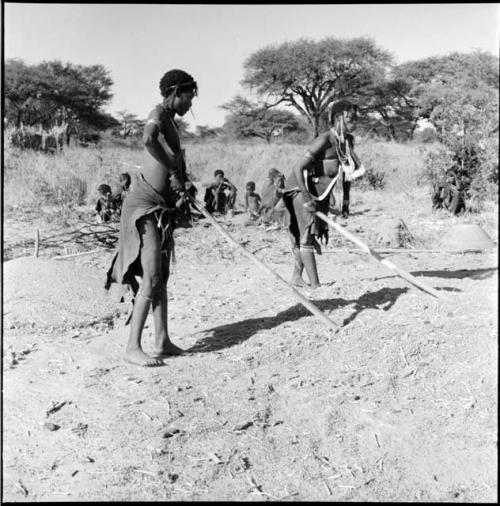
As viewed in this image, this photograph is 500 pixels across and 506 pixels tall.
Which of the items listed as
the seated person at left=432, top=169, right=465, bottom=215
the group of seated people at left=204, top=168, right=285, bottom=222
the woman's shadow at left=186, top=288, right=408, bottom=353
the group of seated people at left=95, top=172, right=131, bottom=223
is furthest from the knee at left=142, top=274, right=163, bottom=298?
the seated person at left=432, top=169, right=465, bottom=215

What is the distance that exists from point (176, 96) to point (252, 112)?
21.4m

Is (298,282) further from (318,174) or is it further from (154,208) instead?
(154,208)

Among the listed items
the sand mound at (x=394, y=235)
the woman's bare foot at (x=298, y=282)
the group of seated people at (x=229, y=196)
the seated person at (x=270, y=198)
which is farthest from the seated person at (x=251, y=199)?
the woman's bare foot at (x=298, y=282)

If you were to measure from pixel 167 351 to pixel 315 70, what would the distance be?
21.1 metres

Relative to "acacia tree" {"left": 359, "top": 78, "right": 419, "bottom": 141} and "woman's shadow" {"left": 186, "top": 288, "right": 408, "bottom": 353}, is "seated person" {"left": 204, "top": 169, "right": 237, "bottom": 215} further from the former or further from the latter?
"acacia tree" {"left": 359, "top": 78, "right": 419, "bottom": 141}

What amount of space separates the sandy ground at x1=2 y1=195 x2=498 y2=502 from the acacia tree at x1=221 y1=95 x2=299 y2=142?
769 inches

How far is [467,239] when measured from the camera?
756 centimetres

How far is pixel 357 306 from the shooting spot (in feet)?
15.4

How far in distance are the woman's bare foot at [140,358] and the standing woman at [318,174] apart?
1.68 meters

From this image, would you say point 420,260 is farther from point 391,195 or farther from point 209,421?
point 391,195

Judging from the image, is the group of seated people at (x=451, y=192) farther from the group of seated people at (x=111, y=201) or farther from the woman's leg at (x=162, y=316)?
the woman's leg at (x=162, y=316)

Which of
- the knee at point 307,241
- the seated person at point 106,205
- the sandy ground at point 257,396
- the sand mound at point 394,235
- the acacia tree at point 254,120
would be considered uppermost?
the acacia tree at point 254,120

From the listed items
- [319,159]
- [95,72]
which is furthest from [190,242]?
[95,72]

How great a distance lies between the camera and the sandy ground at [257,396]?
2.90 m
